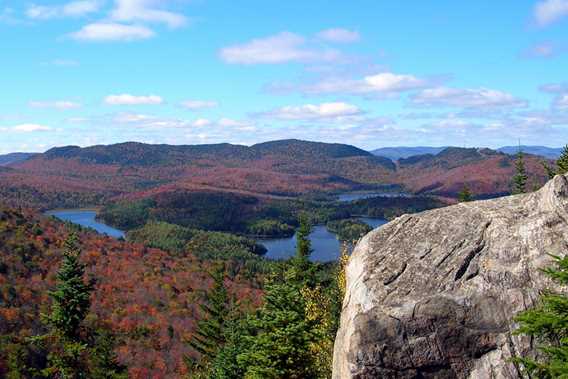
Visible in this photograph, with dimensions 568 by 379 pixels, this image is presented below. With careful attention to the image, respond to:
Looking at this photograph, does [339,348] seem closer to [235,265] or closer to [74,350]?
[74,350]

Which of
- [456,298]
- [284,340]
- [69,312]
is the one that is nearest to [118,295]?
[69,312]

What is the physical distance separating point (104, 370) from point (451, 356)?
119ft

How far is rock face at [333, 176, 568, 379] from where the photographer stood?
1736 cm

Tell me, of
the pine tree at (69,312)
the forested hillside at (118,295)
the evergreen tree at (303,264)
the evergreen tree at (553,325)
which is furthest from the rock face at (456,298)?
the forested hillside at (118,295)

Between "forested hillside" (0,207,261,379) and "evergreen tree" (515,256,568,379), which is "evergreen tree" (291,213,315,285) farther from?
"forested hillside" (0,207,261,379)

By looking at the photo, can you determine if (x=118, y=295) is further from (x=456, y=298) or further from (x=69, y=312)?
(x=456, y=298)

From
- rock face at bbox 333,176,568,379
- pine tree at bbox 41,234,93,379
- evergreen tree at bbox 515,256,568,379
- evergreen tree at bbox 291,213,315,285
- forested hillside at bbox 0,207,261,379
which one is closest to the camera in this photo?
evergreen tree at bbox 515,256,568,379

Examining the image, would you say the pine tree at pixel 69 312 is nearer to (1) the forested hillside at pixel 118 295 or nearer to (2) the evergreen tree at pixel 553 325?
(1) the forested hillside at pixel 118 295

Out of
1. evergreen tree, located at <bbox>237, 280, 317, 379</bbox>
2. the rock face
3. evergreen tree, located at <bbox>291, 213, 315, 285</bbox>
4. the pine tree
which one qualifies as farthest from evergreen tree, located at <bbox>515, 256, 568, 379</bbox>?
the pine tree

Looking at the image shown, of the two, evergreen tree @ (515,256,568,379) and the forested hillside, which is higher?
evergreen tree @ (515,256,568,379)

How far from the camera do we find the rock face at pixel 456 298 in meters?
17.4

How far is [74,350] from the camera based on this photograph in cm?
3519

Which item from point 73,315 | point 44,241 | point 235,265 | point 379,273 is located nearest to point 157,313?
point 44,241

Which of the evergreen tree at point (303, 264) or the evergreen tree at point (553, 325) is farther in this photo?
the evergreen tree at point (303, 264)
